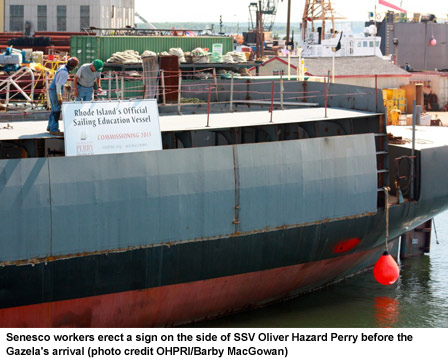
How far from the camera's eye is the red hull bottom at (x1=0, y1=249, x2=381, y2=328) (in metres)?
16.5

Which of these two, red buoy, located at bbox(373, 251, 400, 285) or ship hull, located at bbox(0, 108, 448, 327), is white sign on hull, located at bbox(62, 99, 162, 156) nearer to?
ship hull, located at bbox(0, 108, 448, 327)

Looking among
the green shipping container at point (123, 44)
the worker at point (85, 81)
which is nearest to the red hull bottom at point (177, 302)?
the worker at point (85, 81)

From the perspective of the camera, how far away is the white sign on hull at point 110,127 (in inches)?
659

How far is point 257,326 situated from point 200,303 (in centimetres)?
163

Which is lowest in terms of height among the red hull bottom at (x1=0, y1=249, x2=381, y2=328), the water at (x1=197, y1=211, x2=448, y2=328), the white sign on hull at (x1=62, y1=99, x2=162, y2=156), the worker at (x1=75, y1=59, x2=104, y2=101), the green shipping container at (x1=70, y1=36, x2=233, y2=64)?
the water at (x1=197, y1=211, x2=448, y2=328)

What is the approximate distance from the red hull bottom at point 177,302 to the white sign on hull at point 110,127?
3031 mm

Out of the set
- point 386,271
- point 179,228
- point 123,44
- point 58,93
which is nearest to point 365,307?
point 386,271

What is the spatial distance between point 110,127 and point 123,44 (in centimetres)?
2965

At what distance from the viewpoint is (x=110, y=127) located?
17.1 meters

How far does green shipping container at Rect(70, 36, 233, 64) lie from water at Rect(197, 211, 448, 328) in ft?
83.8

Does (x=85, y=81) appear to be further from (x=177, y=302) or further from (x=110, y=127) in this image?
(x=177, y=302)

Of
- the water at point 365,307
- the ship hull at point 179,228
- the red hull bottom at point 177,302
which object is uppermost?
the ship hull at point 179,228

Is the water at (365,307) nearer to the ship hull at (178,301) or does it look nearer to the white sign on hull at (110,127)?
the ship hull at (178,301)

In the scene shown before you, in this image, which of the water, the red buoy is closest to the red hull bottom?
the water
